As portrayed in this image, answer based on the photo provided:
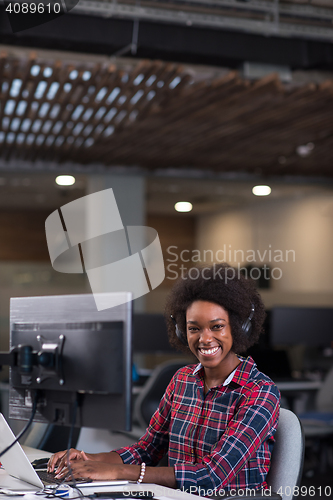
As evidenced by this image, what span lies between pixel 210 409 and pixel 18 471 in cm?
65

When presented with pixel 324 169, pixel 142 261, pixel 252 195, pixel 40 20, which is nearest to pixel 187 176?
pixel 252 195

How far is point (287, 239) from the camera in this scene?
661 centimetres

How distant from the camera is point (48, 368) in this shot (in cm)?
168

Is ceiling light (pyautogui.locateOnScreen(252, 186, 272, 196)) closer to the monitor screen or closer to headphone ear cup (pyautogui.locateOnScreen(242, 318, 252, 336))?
the monitor screen

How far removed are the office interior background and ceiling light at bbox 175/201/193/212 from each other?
116 millimetres

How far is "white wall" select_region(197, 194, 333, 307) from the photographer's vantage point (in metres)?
6.58

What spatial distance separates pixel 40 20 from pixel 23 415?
1.82 m

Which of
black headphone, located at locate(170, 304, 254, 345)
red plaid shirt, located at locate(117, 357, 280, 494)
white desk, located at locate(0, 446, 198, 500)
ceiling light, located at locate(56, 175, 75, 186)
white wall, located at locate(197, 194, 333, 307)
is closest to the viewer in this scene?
white desk, located at locate(0, 446, 198, 500)

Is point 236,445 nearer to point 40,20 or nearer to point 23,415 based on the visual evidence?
point 23,415

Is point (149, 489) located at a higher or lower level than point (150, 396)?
lower

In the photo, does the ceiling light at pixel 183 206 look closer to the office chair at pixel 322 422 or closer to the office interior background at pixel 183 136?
the office interior background at pixel 183 136

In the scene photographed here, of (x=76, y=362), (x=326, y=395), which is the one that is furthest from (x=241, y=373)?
(x=326, y=395)

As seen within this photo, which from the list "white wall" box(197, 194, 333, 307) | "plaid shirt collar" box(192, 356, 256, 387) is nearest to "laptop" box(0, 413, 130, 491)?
"plaid shirt collar" box(192, 356, 256, 387)

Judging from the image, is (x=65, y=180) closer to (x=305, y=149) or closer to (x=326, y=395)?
(x=305, y=149)
